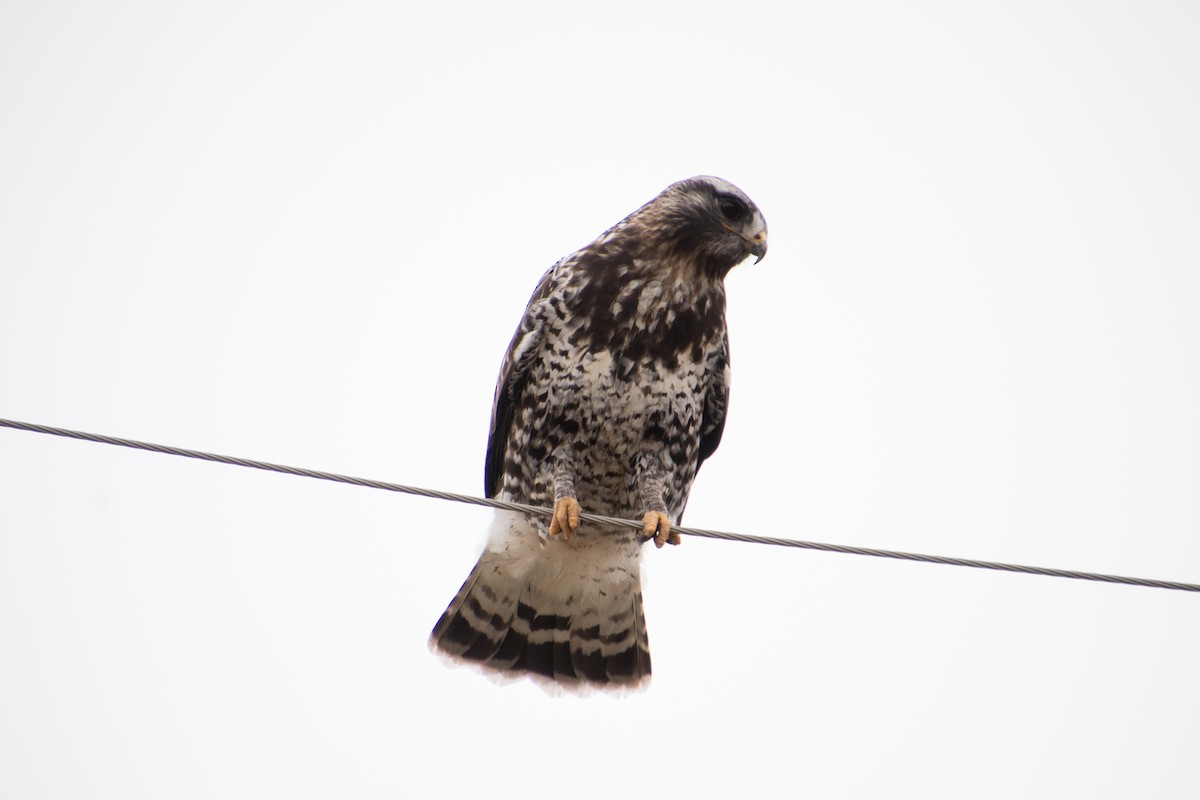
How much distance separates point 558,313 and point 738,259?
0.93m

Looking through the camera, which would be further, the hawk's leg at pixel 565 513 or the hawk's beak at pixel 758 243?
the hawk's beak at pixel 758 243

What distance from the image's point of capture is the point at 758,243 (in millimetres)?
5590

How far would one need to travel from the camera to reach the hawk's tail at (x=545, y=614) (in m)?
5.96

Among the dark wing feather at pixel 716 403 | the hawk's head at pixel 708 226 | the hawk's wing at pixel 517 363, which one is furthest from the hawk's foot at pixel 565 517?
the hawk's head at pixel 708 226

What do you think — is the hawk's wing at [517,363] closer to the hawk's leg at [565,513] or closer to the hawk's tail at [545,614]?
the hawk's tail at [545,614]

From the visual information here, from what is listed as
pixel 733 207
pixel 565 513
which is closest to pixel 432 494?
pixel 565 513

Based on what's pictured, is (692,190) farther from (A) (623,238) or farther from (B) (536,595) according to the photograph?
(B) (536,595)

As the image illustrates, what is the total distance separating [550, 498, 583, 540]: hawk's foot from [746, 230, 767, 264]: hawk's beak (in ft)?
4.93

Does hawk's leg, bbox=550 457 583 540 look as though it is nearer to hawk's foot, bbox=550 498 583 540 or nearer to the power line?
hawk's foot, bbox=550 498 583 540

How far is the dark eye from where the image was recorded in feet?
18.4

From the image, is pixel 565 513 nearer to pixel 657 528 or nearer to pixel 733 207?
pixel 657 528

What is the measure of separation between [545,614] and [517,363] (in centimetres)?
138

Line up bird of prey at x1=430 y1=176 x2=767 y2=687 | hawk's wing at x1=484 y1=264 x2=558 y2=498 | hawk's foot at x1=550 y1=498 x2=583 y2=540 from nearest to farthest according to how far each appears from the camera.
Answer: hawk's foot at x1=550 y1=498 x2=583 y2=540 → bird of prey at x1=430 y1=176 x2=767 y2=687 → hawk's wing at x1=484 y1=264 x2=558 y2=498

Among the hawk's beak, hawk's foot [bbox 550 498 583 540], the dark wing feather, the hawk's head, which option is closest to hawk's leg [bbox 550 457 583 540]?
→ hawk's foot [bbox 550 498 583 540]
